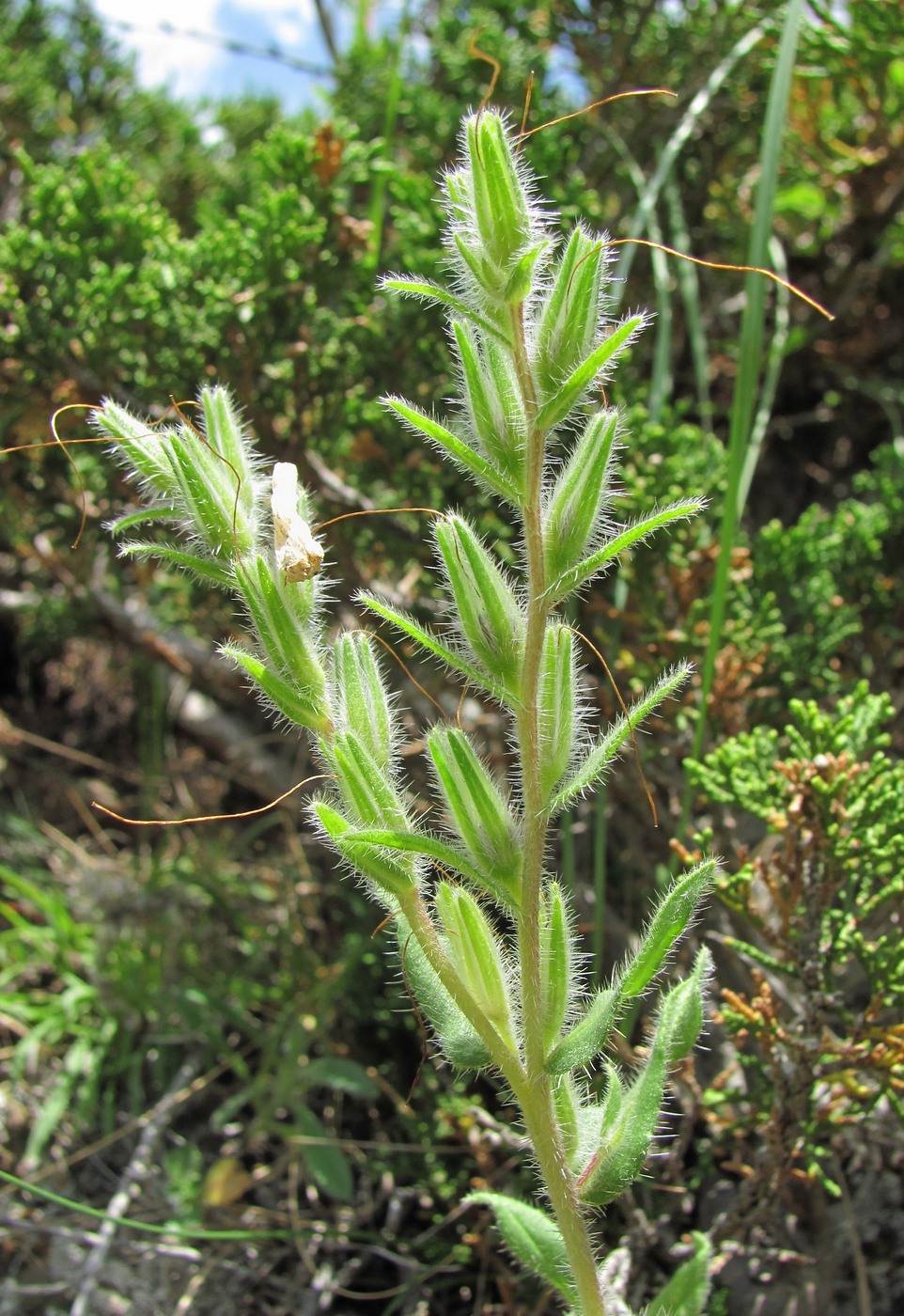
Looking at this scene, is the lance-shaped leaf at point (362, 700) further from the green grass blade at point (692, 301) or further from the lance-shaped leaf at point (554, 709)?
the green grass blade at point (692, 301)

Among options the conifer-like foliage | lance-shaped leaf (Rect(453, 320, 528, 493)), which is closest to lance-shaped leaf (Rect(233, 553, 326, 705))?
the conifer-like foliage

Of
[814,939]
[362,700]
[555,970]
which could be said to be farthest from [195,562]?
[814,939]

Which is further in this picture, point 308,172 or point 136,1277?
point 308,172

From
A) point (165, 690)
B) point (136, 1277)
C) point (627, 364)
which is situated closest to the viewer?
point (136, 1277)

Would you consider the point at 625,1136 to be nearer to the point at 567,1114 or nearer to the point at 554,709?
the point at 567,1114

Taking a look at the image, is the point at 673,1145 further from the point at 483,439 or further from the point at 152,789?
the point at 152,789

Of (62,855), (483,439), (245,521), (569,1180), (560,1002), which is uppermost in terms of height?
(483,439)

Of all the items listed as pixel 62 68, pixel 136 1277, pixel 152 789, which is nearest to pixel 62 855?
pixel 152 789
